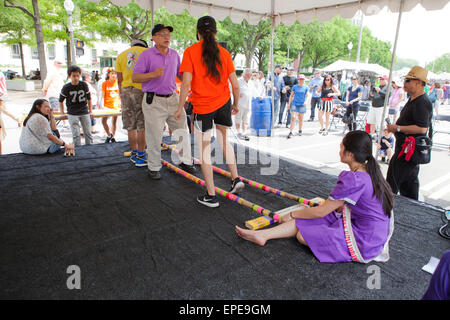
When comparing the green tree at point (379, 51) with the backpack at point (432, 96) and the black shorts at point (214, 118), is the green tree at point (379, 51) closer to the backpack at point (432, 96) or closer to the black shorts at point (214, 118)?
the backpack at point (432, 96)

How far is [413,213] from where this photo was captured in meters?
3.47

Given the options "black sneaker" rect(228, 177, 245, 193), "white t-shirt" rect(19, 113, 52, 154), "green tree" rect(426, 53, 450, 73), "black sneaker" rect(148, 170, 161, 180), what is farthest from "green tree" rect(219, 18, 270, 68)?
"green tree" rect(426, 53, 450, 73)

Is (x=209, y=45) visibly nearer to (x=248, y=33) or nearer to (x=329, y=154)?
(x=329, y=154)

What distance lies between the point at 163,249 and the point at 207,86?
175 cm

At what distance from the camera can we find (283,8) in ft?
22.0

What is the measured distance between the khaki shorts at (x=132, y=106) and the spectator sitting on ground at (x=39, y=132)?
139cm

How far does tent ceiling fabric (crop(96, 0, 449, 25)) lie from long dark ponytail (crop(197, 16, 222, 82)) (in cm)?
313

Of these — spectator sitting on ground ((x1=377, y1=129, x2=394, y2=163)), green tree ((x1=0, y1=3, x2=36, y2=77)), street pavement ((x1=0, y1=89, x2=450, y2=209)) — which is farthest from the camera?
green tree ((x1=0, y1=3, x2=36, y2=77))

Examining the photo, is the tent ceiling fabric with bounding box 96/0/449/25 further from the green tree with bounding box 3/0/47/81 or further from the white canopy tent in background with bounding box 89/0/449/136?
the green tree with bounding box 3/0/47/81

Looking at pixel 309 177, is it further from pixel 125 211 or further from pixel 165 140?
pixel 165 140

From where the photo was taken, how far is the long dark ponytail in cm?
313

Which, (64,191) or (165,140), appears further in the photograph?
(165,140)
